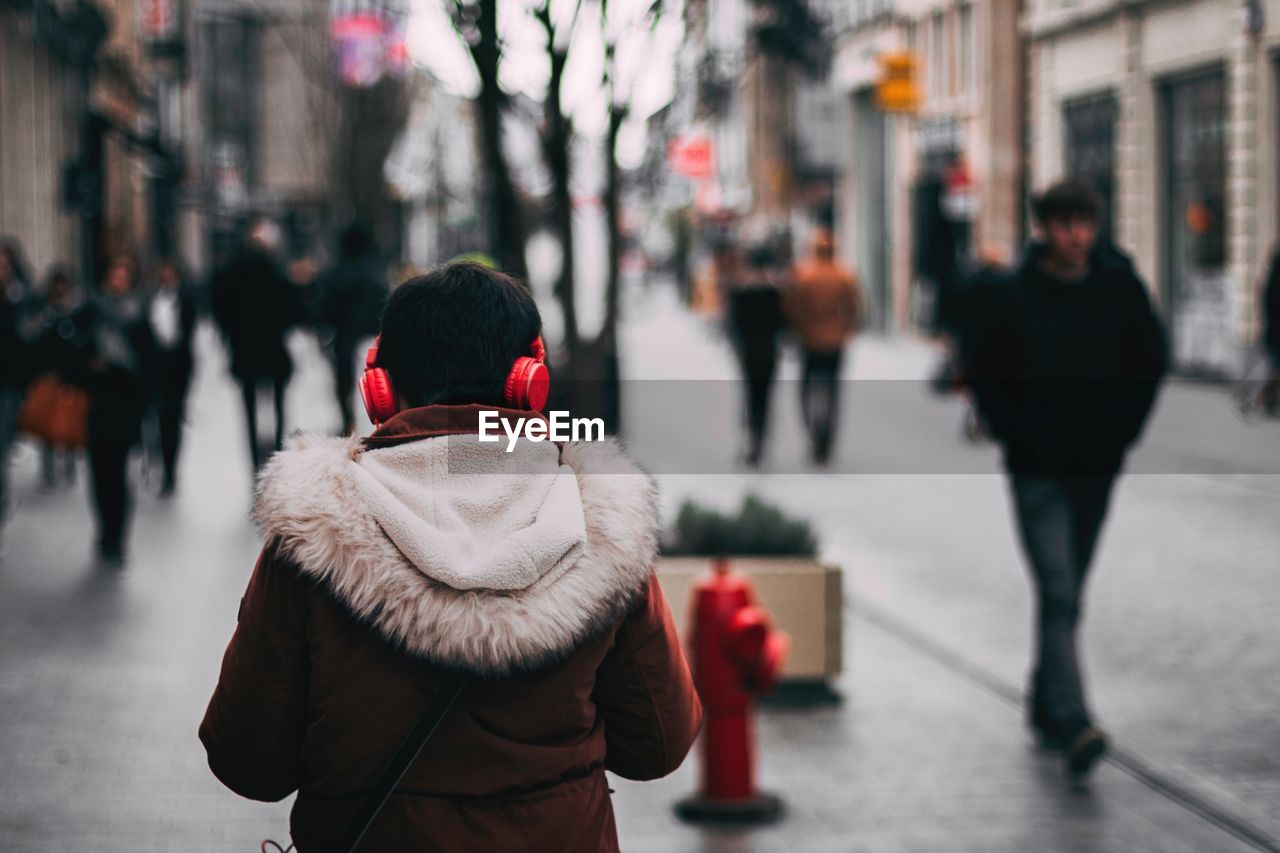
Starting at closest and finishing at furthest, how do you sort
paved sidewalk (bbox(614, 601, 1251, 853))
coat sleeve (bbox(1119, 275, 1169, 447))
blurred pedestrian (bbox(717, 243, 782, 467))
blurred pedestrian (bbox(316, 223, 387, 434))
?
paved sidewalk (bbox(614, 601, 1251, 853)), coat sleeve (bbox(1119, 275, 1169, 447)), blurred pedestrian (bbox(316, 223, 387, 434)), blurred pedestrian (bbox(717, 243, 782, 467))

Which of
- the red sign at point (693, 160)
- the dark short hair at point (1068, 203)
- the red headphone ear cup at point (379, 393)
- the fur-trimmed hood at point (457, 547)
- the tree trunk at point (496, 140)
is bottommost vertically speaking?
the fur-trimmed hood at point (457, 547)

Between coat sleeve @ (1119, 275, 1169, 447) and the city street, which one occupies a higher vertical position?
coat sleeve @ (1119, 275, 1169, 447)

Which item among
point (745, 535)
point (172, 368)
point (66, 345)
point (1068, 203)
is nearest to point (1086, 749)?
point (1068, 203)

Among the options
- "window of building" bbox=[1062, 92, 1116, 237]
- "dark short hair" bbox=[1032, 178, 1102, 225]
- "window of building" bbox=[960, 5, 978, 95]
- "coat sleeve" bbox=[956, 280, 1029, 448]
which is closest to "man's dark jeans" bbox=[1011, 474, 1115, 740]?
"coat sleeve" bbox=[956, 280, 1029, 448]

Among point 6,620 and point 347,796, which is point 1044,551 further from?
point 6,620

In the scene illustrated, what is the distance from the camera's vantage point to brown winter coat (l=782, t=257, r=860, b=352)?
648 inches

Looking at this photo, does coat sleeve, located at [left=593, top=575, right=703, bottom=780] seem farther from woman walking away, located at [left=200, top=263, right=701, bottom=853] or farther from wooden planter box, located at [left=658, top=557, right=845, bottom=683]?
wooden planter box, located at [left=658, top=557, right=845, bottom=683]

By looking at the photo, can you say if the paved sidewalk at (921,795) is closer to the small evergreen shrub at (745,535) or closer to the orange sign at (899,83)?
the small evergreen shrub at (745,535)

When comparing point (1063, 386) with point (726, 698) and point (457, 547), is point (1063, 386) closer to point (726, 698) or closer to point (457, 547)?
point (726, 698)

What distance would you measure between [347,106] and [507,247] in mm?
27679

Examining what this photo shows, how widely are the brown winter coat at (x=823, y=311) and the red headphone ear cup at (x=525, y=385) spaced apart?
13968mm

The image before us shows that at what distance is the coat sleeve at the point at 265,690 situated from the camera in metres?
2.55

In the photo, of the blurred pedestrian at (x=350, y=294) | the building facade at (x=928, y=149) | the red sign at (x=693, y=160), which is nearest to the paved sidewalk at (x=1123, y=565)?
the blurred pedestrian at (x=350, y=294)

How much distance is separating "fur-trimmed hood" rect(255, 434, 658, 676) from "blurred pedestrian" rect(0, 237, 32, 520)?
9.68m
